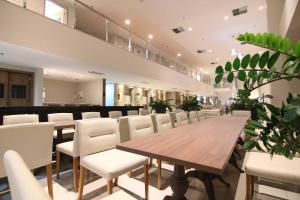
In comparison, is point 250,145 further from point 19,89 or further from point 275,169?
point 19,89

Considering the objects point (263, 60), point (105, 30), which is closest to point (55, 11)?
point (105, 30)

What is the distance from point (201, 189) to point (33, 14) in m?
4.20

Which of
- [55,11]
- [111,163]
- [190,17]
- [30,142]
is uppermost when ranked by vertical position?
[190,17]

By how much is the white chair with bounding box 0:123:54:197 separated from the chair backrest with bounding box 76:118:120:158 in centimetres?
37

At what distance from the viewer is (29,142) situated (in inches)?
68.5

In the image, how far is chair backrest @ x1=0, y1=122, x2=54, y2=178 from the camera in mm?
1596

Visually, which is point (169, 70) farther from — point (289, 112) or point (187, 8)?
point (289, 112)

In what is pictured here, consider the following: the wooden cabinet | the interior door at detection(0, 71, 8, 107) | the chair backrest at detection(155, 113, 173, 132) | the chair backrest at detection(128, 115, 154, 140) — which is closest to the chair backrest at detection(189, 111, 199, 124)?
the chair backrest at detection(155, 113, 173, 132)

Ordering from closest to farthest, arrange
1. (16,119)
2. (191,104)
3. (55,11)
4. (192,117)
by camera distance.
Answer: (16,119) < (192,117) < (55,11) < (191,104)

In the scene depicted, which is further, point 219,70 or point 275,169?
point 275,169

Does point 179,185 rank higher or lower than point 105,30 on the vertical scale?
lower

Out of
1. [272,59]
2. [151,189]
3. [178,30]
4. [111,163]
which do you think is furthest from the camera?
[178,30]

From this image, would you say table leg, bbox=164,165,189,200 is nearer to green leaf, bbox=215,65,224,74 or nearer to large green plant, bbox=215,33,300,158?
large green plant, bbox=215,33,300,158

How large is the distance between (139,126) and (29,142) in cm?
122
